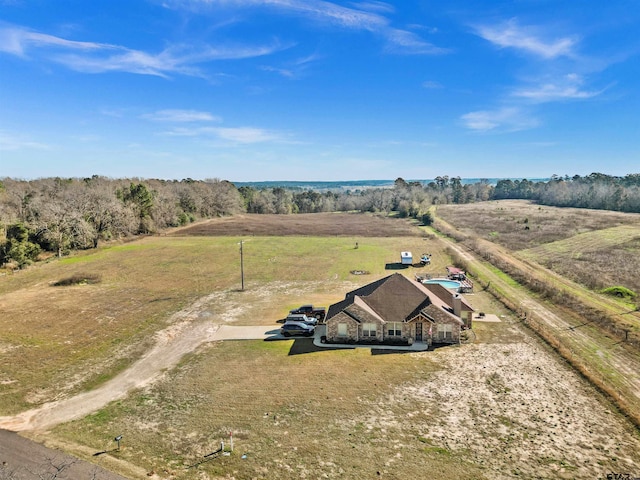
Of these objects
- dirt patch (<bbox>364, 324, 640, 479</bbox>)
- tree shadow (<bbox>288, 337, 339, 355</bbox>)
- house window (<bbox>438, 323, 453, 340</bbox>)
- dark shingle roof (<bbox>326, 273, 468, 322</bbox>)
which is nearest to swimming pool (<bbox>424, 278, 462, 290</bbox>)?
dark shingle roof (<bbox>326, 273, 468, 322</bbox>)

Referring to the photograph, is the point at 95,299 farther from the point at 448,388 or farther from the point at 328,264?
the point at 448,388

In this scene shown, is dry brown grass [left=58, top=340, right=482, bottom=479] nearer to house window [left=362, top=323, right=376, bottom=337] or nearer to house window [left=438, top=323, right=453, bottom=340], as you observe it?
house window [left=362, top=323, right=376, bottom=337]

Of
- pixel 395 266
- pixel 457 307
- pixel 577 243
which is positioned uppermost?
pixel 577 243

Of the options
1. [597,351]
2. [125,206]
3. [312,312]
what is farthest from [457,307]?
[125,206]

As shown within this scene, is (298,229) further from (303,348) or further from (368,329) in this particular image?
(303,348)

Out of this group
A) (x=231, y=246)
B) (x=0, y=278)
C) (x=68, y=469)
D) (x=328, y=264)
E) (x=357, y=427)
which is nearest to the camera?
(x=68, y=469)

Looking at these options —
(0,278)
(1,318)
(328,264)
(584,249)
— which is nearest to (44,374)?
(1,318)
